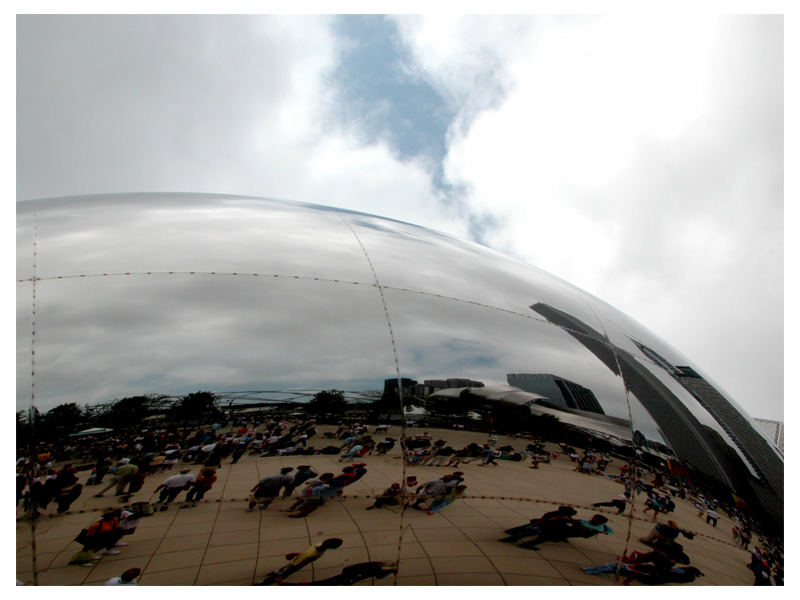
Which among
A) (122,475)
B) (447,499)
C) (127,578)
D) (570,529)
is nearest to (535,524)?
(570,529)

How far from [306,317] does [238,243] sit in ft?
3.26

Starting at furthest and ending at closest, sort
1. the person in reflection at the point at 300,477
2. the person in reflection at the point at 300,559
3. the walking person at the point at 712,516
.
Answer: the walking person at the point at 712,516 → the person in reflection at the point at 300,477 → the person in reflection at the point at 300,559

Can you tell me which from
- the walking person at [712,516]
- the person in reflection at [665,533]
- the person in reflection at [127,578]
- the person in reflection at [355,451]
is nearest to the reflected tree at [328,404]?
the person in reflection at [355,451]

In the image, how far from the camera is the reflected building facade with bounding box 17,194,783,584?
2.79 metres

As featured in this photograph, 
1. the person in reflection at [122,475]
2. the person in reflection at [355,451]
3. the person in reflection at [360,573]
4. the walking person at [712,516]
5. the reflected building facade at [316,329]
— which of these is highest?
the reflected building facade at [316,329]

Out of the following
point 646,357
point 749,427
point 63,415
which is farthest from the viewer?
point 749,427

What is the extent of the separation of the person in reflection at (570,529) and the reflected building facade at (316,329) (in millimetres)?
603

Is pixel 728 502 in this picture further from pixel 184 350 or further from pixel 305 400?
pixel 184 350

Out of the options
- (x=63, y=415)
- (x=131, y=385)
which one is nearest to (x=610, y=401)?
(x=131, y=385)

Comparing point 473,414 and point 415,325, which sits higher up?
point 415,325

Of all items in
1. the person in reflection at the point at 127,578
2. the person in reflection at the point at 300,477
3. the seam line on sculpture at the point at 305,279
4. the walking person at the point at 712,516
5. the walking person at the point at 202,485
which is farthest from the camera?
the walking person at the point at 712,516

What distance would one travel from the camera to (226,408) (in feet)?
9.00

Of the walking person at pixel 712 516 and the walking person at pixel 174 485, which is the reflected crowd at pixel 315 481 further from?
Answer: the walking person at pixel 712 516

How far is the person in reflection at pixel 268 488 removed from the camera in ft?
8.98
